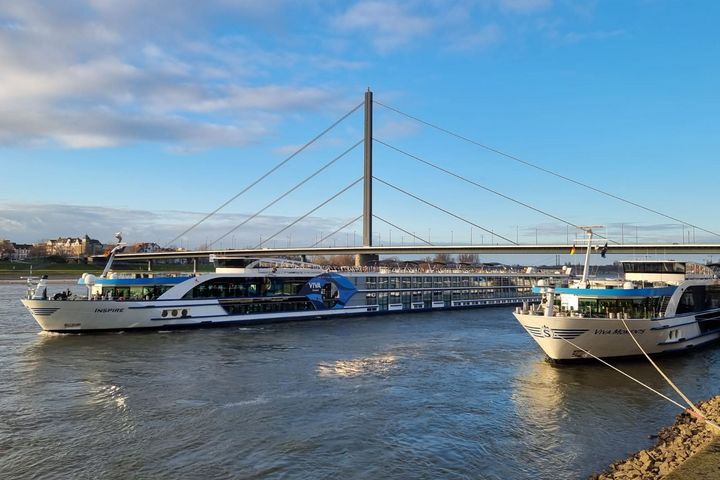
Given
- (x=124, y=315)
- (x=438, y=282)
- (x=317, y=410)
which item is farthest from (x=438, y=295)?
(x=317, y=410)

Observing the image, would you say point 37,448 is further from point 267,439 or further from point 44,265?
point 44,265

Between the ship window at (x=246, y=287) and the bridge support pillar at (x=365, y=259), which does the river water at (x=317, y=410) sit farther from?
the bridge support pillar at (x=365, y=259)

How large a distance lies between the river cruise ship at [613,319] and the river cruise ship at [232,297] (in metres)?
19.0

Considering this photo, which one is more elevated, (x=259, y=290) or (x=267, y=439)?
(x=259, y=290)

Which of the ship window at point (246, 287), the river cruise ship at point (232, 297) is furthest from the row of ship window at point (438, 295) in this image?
the ship window at point (246, 287)

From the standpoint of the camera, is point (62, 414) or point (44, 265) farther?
point (44, 265)

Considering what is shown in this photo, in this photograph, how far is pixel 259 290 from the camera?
37781mm

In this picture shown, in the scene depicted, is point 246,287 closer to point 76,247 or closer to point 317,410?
point 317,410

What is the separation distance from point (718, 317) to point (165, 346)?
30.1 meters

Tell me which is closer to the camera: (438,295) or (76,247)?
(438,295)

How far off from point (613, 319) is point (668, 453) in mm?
11410

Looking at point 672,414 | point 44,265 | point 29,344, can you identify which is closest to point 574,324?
point 672,414

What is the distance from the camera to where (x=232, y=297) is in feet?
119

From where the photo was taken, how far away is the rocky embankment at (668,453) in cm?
1066
